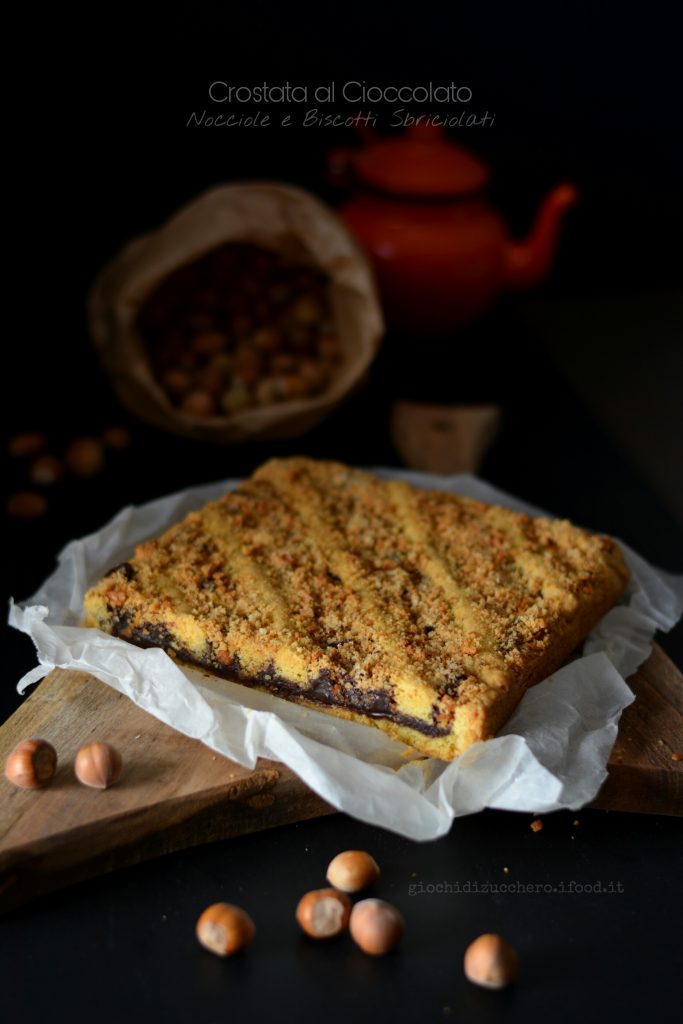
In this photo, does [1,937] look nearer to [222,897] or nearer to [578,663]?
[222,897]

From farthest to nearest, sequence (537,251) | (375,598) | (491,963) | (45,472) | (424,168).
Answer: (537,251) < (424,168) < (45,472) < (375,598) < (491,963)

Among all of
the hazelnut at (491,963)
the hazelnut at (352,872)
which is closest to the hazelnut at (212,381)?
the hazelnut at (352,872)

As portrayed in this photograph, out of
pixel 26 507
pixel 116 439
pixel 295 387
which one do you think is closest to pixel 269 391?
pixel 295 387

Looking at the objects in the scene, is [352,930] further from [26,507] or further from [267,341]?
[267,341]

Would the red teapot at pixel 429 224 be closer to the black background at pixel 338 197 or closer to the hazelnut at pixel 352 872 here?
the black background at pixel 338 197

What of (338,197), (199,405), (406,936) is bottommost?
(406,936)

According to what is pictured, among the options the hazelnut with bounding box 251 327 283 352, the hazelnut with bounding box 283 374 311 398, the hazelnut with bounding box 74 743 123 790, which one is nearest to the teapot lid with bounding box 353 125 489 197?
the hazelnut with bounding box 251 327 283 352

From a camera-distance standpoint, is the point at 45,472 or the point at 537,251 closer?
the point at 45,472
